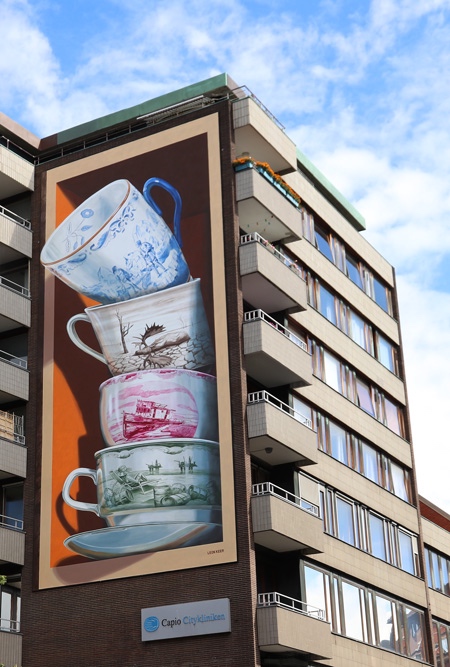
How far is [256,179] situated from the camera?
45750 mm

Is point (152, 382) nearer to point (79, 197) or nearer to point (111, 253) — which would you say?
point (111, 253)

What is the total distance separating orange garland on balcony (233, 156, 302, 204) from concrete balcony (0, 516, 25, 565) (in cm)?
1689

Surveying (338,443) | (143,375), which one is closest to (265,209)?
(143,375)

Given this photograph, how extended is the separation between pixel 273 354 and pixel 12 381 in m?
11.1

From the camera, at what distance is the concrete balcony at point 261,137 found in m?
46.8

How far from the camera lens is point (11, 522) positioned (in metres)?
46.1

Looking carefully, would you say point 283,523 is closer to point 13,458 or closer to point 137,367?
point 137,367

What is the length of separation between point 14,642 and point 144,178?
1926cm

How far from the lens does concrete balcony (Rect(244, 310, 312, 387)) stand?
4334 cm

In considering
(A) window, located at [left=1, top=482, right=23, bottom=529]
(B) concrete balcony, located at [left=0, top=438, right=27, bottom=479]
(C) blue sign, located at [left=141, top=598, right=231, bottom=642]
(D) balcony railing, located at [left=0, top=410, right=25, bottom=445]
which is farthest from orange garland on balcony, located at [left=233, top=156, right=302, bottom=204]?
(C) blue sign, located at [left=141, top=598, right=231, bottom=642]

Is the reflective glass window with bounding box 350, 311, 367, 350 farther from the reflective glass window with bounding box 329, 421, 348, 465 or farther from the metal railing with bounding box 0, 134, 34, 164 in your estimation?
the metal railing with bounding box 0, 134, 34, 164

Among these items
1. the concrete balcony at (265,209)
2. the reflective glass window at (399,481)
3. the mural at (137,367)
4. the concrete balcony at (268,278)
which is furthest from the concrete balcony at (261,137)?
the reflective glass window at (399,481)

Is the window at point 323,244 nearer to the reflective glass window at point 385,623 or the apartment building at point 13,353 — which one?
the apartment building at point 13,353

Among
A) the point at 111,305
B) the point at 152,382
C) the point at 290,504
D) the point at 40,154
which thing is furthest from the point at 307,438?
the point at 40,154
